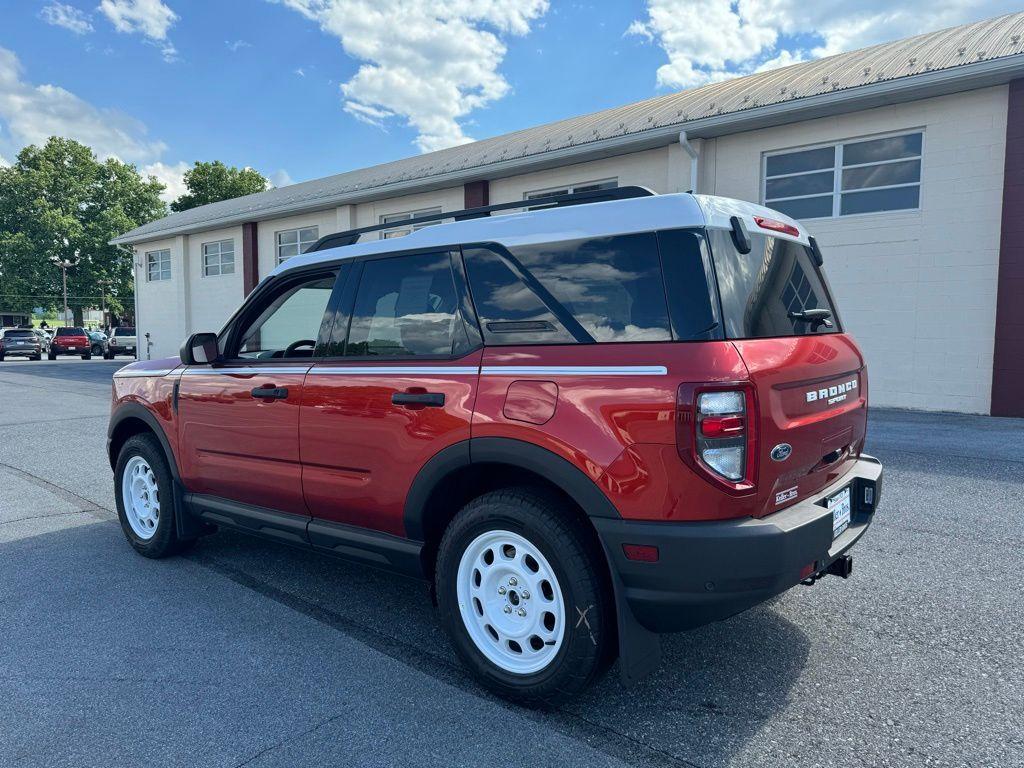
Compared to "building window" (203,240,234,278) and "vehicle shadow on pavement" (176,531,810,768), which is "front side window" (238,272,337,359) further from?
"building window" (203,240,234,278)

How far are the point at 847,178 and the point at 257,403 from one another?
1120cm

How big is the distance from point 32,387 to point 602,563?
1996 cm

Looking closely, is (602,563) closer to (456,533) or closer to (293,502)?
(456,533)

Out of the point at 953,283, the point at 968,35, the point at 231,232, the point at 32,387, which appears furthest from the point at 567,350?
the point at 231,232

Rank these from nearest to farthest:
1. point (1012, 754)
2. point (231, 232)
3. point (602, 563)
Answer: point (1012, 754)
point (602, 563)
point (231, 232)

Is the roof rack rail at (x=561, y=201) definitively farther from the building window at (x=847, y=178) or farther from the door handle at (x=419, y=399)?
the building window at (x=847, y=178)

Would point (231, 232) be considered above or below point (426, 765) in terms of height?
above

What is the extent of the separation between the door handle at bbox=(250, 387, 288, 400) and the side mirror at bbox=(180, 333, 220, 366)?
1.64 feet

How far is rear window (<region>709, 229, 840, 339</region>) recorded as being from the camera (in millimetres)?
2555

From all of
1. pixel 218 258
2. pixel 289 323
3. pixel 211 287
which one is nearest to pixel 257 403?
pixel 289 323

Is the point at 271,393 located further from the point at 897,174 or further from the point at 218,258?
the point at 218,258

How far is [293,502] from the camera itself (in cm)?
364

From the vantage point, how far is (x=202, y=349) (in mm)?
4059

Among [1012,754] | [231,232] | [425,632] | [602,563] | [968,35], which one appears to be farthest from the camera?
[231,232]
